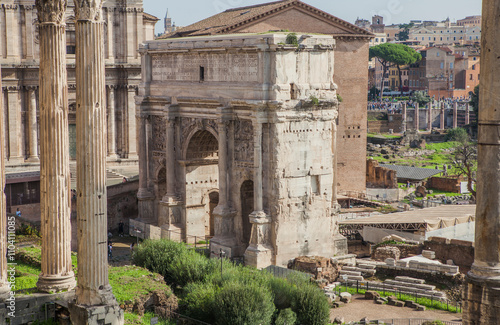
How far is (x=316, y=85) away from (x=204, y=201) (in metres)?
7.20

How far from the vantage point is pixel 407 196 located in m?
53.3

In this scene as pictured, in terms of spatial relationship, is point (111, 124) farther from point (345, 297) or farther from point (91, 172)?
point (91, 172)

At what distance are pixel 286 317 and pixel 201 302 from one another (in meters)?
2.20

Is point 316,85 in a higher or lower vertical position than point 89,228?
higher

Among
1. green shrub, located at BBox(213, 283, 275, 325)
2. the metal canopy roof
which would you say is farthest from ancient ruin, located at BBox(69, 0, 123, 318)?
the metal canopy roof

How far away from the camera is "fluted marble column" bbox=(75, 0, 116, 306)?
1341cm

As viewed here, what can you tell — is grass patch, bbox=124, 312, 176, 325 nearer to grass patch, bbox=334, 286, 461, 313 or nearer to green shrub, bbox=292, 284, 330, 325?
green shrub, bbox=292, 284, 330, 325

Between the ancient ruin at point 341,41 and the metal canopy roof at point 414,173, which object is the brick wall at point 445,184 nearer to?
the metal canopy roof at point 414,173

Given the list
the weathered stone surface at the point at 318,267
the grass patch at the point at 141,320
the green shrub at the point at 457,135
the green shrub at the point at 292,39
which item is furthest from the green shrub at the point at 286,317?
the green shrub at the point at 457,135

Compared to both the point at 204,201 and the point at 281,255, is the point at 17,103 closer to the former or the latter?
the point at 204,201

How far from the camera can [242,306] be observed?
65.1ft

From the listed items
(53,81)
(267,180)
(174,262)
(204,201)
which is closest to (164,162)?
(204,201)

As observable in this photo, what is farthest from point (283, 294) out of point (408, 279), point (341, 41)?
point (341, 41)

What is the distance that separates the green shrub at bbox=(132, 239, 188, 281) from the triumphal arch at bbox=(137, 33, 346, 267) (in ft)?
10.8
